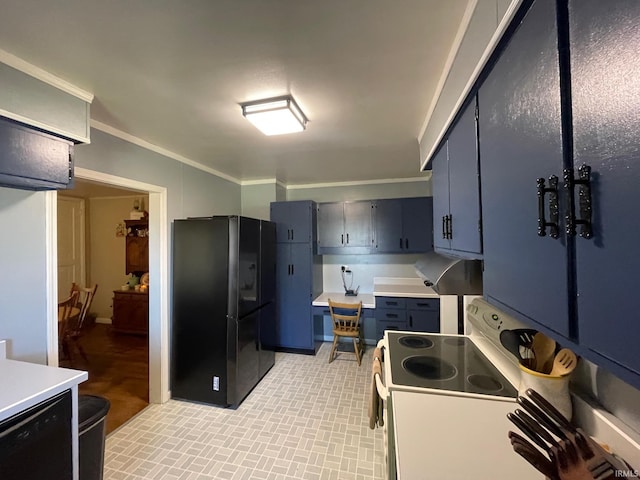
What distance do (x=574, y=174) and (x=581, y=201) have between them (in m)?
0.06

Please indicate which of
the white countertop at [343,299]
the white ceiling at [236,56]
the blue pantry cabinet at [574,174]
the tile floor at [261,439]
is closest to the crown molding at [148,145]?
the white ceiling at [236,56]

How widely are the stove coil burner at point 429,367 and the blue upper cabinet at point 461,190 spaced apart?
2.10 ft

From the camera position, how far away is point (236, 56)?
1.32m

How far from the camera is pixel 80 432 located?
4.64 ft

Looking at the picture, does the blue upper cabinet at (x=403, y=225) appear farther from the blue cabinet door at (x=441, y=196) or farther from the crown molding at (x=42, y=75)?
the crown molding at (x=42, y=75)

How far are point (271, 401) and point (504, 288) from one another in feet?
8.28

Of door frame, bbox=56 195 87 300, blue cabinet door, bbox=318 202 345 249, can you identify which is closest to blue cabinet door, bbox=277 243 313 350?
blue cabinet door, bbox=318 202 345 249

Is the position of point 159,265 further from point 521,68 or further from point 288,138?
point 521,68

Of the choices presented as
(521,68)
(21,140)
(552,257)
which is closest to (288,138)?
(21,140)

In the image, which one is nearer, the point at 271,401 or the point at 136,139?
the point at 136,139

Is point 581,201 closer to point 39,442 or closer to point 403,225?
point 39,442

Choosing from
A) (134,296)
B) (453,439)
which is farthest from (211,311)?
(134,296)

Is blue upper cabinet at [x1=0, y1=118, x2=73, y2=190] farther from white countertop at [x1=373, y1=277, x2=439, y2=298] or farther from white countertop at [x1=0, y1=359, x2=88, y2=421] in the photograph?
white countertop at [x1=373, y1=277, x2=439, y2=298]

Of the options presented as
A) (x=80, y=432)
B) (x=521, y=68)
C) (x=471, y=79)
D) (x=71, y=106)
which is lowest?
(x=80, y=432)
